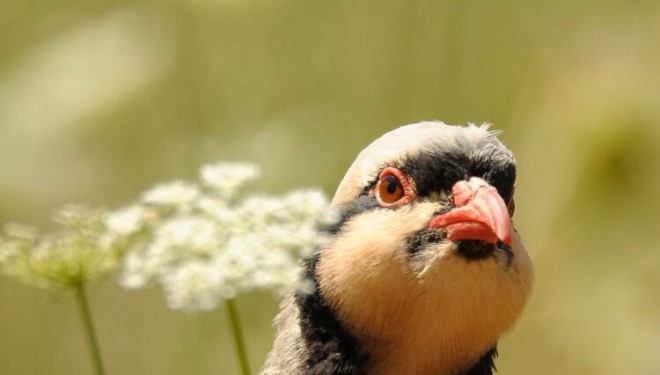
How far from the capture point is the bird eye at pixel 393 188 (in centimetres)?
470

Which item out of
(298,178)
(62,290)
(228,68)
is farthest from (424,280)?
(228,68)

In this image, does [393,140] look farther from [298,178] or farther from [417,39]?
[417,39]

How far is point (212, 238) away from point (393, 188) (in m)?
0.97

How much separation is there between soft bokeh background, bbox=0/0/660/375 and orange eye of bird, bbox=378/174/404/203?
6.06ft

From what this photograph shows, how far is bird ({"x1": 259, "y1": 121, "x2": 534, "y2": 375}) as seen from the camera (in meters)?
4.50

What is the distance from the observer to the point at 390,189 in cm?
473

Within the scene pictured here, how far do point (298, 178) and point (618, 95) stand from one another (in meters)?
1.46

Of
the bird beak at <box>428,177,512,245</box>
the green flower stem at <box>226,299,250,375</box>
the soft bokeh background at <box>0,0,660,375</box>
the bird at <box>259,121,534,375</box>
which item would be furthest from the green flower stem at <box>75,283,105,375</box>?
the soft bokeh background at <box>0,0,660,375</box>

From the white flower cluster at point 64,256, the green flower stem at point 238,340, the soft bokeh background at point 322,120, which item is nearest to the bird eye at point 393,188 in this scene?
the white flower cluster at point 64,256

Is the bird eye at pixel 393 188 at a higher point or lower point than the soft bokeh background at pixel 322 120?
lower

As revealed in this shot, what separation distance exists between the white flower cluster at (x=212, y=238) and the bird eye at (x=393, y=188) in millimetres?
439

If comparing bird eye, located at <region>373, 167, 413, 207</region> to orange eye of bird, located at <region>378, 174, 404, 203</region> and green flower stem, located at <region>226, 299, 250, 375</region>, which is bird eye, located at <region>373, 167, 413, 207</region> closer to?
orange eye of bird, located at <region>378, 174, 404, 203</region>

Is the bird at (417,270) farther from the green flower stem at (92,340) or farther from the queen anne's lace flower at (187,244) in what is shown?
the green flower stem at (92,340)

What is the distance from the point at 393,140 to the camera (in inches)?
191
